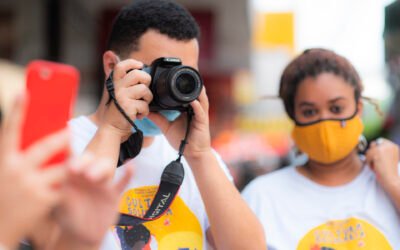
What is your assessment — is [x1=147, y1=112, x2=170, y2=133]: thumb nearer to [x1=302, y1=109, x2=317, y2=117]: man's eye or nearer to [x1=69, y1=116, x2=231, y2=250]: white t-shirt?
[x1=69, y1=116, x2=231, y2=250]: white t-shirt

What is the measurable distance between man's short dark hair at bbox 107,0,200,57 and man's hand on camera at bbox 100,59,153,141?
25 cm

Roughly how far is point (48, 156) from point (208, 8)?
8.14 meters

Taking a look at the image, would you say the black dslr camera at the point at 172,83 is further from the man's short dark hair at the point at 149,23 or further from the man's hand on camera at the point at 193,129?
the man's short dark hair at the point at 149,23

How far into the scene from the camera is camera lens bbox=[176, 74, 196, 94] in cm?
181

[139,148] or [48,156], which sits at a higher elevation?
A: [48,156]

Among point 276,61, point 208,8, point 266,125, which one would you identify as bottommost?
point 266,125

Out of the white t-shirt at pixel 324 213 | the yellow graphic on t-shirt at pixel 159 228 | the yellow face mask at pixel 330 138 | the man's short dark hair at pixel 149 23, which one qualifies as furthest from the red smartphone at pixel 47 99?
the yellow face mask at pixel 330 138

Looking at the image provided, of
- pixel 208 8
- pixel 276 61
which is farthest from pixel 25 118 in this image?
pixel 276 61

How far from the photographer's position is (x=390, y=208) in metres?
2.21

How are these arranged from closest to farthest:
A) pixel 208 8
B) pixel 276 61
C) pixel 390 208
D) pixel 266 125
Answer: pixel 390 208, pixel 208 8, pixel 276 61, pixel 266 125

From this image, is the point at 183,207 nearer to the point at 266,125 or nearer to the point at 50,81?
the point at 50,81

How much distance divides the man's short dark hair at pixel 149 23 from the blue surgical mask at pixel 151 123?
0.90 ft

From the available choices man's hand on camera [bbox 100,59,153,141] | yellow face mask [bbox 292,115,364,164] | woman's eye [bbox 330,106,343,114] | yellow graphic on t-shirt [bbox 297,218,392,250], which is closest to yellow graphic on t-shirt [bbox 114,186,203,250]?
man's hand on camera [bbox 100,59,153,141]

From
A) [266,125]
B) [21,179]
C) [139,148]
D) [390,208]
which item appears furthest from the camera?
[266,125]
